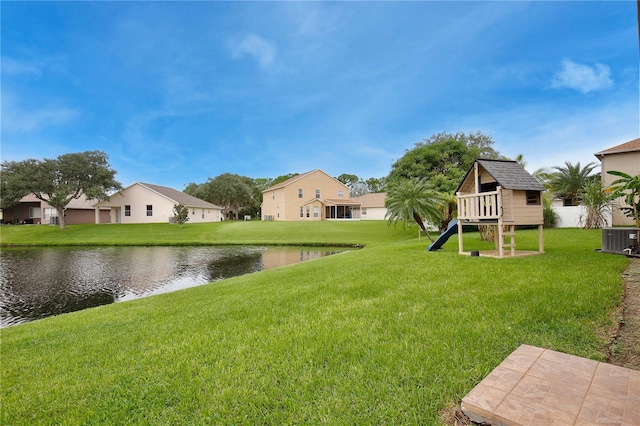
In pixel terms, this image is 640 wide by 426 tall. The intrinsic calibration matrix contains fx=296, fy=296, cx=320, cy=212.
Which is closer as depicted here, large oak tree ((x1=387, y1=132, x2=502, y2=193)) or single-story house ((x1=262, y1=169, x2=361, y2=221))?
large oak tree ((x1=387, y1=132, x2=502, y2=193))

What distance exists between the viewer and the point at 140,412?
2494 mm

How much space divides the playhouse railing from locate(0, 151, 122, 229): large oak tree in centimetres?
3965

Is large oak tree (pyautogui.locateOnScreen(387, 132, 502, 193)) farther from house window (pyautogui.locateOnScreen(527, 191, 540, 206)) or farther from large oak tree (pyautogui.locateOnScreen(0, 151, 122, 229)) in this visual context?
large oak tree (pyautogui.locateOnScreen(0, 151, 122, 229))

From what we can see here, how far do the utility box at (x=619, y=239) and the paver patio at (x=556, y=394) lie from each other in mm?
8239

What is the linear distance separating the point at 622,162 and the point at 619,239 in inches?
532

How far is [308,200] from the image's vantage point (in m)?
42.8

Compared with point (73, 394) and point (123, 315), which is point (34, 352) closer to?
point (123, 315)

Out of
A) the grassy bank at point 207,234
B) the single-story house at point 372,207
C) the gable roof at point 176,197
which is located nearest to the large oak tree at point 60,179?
the grassy bank at point 207,234

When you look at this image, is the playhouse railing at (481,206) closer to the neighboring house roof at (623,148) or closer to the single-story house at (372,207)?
the neighboring house roof at (623,148)

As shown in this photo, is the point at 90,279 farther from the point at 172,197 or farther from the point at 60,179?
the point at 60,179

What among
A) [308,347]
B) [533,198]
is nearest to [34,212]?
[308,347]

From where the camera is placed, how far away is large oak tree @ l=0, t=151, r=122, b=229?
106 ft

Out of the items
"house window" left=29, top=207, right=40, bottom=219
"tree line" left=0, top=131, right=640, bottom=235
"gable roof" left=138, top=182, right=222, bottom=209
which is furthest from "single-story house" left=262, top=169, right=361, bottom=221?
"house window" left=29, top=207, right=40, bottom=219

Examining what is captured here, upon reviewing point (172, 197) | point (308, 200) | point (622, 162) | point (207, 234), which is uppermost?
point (172, 197)
